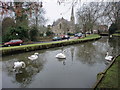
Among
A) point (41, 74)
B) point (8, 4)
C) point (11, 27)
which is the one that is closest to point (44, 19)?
point (11, 27)

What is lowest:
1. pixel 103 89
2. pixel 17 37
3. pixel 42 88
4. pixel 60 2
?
pixel 42 88

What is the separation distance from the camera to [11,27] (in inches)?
792

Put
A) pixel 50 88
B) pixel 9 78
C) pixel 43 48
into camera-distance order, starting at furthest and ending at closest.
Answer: pixel 43 48 < pixel 9 78 < pixel 50 88

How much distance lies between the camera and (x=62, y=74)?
607 cm

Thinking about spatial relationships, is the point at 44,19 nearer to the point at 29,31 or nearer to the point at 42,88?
the point at 29,31

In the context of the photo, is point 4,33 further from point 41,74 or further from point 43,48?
point 41,74

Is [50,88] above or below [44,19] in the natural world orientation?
below

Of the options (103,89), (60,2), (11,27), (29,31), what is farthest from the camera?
A: (29,31)

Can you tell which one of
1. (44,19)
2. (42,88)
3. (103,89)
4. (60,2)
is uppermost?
(44,19)

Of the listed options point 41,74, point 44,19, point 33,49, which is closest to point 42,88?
point 41,74

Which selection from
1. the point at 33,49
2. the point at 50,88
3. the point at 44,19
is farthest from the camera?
the point at 44,19

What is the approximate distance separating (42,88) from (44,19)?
2498 centimetres

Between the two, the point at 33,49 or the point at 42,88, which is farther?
the point at 33,49

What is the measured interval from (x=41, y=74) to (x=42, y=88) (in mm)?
1512
